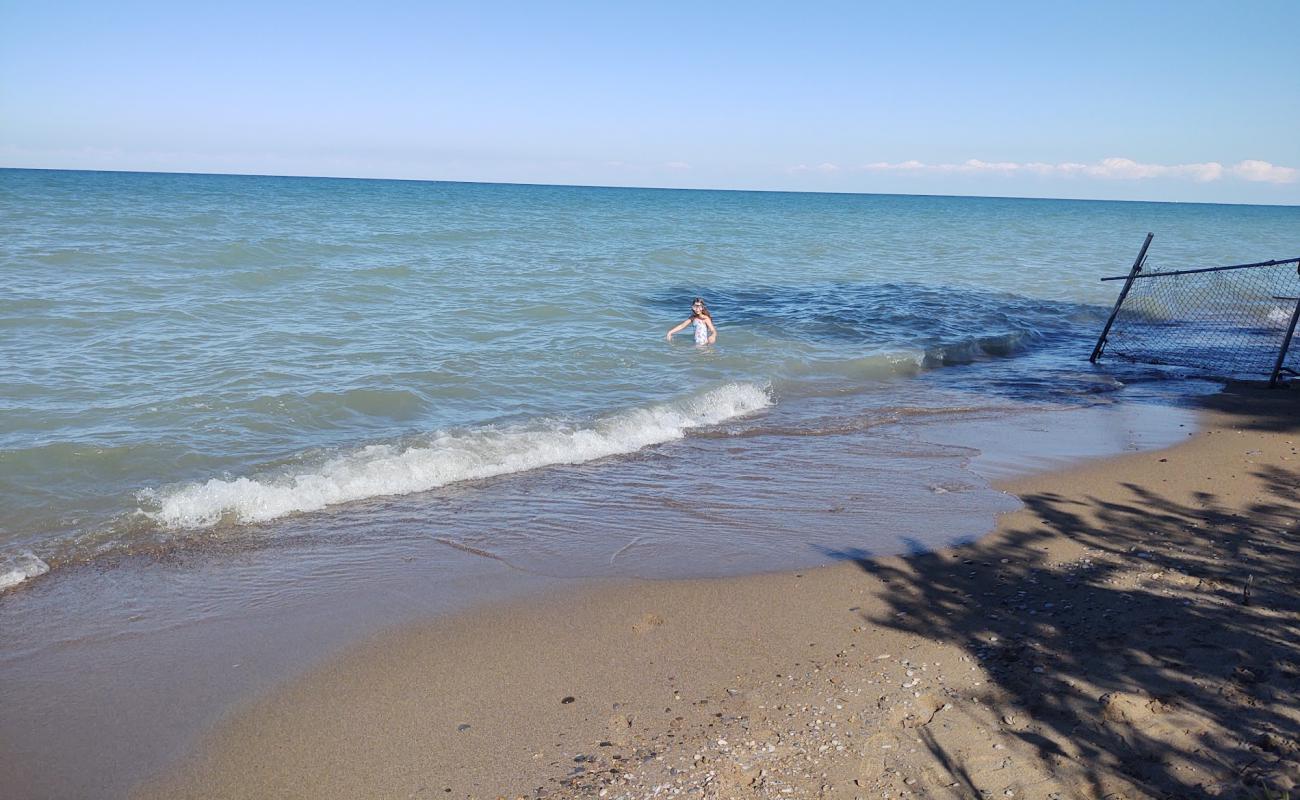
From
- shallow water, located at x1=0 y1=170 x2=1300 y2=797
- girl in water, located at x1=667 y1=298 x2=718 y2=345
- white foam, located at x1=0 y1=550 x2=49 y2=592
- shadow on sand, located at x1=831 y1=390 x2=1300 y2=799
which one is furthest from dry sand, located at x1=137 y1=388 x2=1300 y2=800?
girl in water, located at x1=667 y1=298 x2=718 y2=345

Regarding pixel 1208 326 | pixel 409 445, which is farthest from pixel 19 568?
pixel 1208 326

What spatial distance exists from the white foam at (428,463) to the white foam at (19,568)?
92cm

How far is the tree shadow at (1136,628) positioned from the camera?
363cm

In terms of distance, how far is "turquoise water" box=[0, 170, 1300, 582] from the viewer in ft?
24.6

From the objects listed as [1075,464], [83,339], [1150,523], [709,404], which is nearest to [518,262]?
[83,339]

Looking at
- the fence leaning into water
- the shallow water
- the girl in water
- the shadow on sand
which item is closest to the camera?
the shadow on sand

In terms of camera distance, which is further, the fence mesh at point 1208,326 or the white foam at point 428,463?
the fence mesh at point 1208,326

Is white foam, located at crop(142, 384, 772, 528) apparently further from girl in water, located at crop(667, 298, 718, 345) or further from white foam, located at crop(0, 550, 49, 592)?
girl in water, located at crop(667, 298, 718, 345)

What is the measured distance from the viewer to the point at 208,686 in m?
4.58

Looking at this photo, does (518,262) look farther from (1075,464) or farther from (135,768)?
(135,768)

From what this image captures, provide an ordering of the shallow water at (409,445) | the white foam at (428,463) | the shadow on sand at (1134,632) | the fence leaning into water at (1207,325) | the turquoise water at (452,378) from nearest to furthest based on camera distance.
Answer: the shadow on sand at (1134,632), the shallow water at (409,445), the white foam at (428,463), the turquoise water at (452,378), the fence leaning into water at (1207,325)

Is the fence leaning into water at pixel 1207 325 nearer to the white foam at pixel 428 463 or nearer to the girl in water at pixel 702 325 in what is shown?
the girl in water at pixel 702 325

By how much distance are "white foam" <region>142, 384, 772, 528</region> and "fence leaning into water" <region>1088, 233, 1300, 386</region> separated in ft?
23.3

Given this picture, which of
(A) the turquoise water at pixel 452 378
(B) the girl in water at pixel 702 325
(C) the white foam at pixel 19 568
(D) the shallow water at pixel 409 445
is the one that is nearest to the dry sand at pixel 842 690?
(D) the shallow water at pixel 409 445
